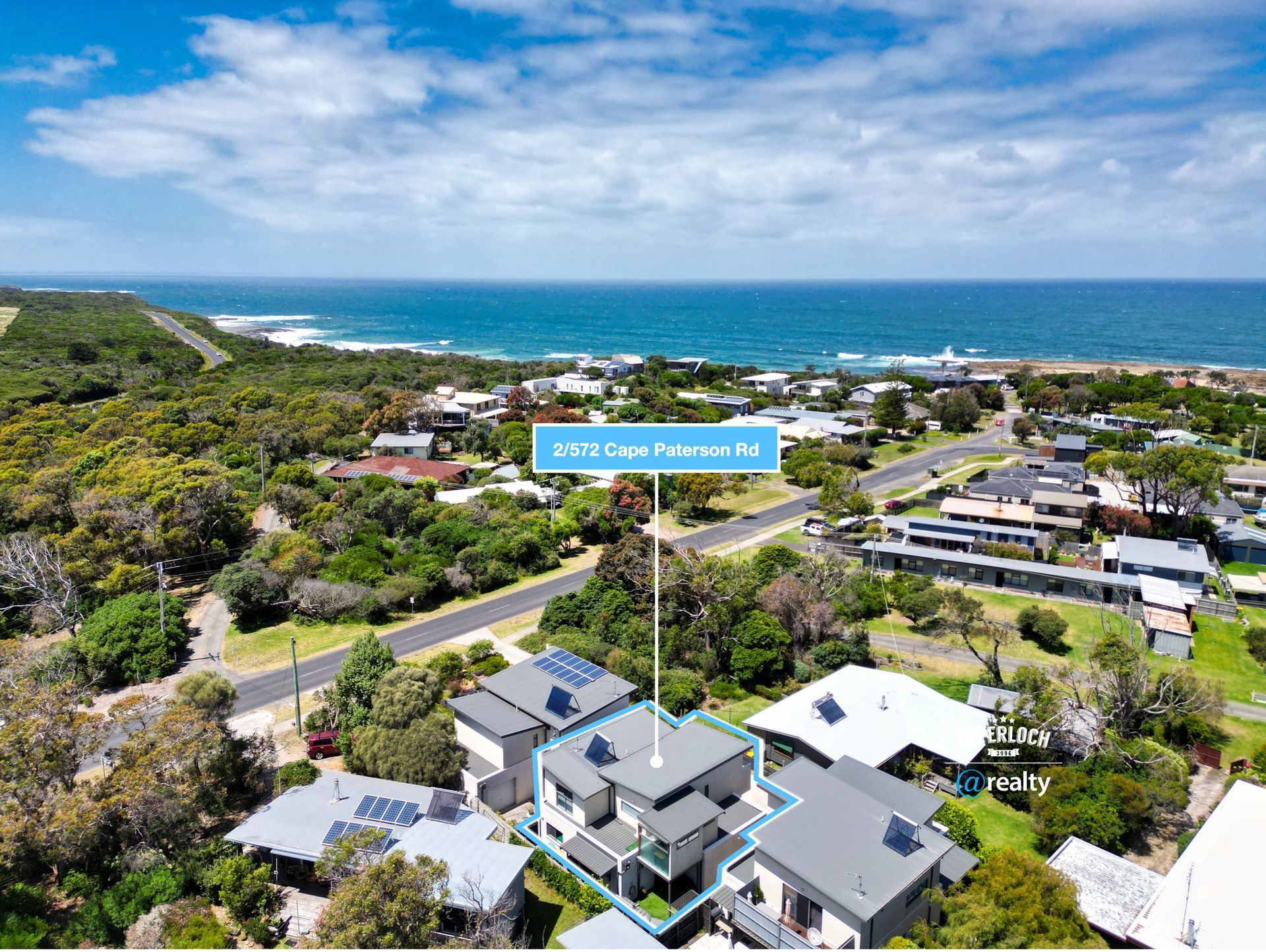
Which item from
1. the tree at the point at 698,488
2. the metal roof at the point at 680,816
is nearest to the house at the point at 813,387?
the tree at the point at 698,488

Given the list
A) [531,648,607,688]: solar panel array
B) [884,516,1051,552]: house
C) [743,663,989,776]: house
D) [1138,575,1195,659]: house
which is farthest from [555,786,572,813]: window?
[884,516,1051,552]: house

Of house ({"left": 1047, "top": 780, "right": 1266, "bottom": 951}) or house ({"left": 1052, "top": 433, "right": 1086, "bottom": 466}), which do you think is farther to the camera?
house ({"left": 1052, "top": 433, "right": 1086, "bottom": 466})

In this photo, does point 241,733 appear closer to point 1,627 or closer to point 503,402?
point 1,627

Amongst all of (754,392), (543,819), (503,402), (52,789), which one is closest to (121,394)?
(503,402)

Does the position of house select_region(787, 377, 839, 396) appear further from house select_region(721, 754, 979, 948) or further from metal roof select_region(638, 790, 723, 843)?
metal roof select_region(638, 790, 723, 843)

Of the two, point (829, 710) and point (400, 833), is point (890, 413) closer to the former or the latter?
point (829, 710)

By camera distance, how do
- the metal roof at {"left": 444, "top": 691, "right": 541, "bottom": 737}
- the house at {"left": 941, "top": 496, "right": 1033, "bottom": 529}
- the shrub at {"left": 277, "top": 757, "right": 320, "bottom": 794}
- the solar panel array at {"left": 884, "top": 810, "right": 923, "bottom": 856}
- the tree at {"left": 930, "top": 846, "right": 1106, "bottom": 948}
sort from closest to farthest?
the tree at {"left": 930, "top": 846, "right": 1106, "bottom": 948}
the solar panel array at {"left": 884, "top": 810, "right": 923, "bottom": 856}
the metal roof at {"left": 444, "top": 691, "right": 541, "bottom": 737}
the shrub at {"left": 277, "top": 757, "right": 320, "bottom": 794}
the house at {"left": 941, "top": 496, "right": 1033, "bottom": 529}

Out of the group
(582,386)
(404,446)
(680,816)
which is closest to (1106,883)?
(680,816)
